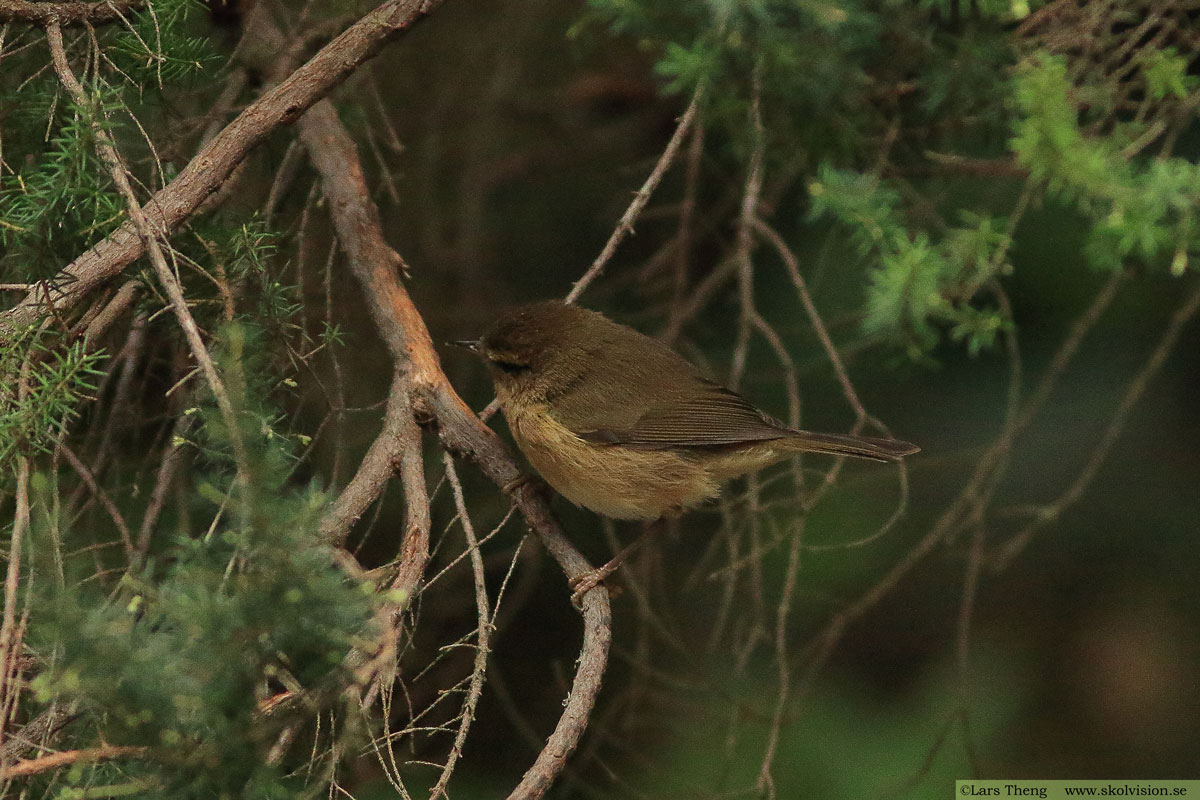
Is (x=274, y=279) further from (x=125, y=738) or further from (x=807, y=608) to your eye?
(x=807, y=608)

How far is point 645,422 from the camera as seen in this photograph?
3.46 meters

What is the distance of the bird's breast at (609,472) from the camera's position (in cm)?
328

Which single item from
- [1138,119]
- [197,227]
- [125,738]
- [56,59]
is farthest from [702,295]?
[125,738]

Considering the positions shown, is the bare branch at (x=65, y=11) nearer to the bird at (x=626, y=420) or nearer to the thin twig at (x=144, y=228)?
the thin twig at (x=144, y=228)

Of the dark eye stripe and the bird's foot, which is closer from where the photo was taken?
the bird's foot

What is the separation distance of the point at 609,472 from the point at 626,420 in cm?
18

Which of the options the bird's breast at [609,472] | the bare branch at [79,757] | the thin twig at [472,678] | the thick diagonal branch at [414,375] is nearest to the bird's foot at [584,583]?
the thick diagonal branch at [414,375]

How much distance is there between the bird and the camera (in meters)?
3.36

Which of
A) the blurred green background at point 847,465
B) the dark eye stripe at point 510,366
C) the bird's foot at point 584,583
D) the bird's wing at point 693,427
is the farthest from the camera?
the blurred green background at point 847,465

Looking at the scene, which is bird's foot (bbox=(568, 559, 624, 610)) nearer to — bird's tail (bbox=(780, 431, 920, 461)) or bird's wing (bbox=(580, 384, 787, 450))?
bird's wing (bbox=(580, 384, 787, 450))

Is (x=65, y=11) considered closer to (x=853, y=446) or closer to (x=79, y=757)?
(x=79, y=757)

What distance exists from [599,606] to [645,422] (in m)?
0.95

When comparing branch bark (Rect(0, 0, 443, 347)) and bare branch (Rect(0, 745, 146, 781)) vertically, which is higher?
branch bark (Rect(0, 0, 443, 347))

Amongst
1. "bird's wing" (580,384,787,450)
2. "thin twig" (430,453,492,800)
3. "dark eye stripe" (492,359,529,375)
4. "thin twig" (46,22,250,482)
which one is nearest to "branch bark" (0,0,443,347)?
"thin twig" (46,22,250,482)
